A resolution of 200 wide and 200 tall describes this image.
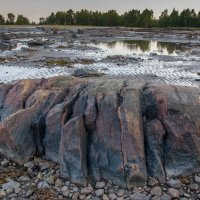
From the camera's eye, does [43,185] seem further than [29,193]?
Yes

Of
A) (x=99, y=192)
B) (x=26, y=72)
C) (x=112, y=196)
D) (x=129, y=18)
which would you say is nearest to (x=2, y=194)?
(x=99, y=192)

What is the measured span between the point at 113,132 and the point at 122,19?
168965 millimetres

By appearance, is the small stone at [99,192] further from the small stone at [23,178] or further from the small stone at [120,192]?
the small stone at [23,178]

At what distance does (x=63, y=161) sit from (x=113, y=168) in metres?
1.46

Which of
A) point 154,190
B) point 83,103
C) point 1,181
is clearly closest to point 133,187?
point 154,190

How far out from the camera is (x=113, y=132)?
9266mm

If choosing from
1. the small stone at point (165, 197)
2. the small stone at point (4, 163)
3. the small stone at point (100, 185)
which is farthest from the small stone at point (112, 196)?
the small stone at point (4, 163)

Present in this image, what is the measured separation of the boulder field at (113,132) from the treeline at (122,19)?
139 meters

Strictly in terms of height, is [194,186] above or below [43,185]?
above

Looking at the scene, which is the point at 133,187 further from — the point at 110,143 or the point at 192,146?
the point at 192,146

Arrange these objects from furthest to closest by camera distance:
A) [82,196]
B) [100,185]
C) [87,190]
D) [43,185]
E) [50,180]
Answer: [50,180] → [43,185] → [100,185] → [87,190] → [82,196]

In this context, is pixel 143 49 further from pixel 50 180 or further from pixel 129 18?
pixel 129 18

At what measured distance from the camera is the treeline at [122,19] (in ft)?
475

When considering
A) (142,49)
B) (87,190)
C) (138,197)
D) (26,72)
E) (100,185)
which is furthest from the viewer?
(142,49)
